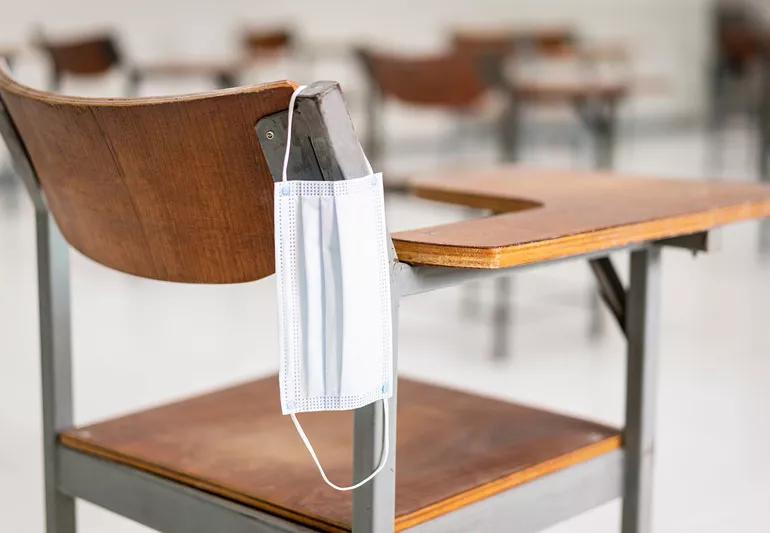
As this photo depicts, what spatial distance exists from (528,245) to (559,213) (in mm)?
216

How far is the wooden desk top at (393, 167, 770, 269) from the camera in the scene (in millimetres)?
970

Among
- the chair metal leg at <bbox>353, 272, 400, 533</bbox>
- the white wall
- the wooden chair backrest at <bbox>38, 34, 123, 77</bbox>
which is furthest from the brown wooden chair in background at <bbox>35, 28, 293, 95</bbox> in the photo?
the chair metal leg at <bbox>353, 272, 400, 533</bbox>

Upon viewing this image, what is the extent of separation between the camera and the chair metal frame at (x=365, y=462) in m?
0.98

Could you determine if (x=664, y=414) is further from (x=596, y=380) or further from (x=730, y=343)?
(x=730, y=343)

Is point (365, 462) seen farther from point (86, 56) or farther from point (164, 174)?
point (86, 56)

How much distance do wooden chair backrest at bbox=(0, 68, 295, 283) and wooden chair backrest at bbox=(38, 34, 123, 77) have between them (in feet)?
13.6

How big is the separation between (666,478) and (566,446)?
0.98m

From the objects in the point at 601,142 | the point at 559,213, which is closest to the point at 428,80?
the point at 601,142

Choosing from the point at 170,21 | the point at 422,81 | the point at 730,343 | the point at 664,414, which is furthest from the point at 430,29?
the point at 664,414

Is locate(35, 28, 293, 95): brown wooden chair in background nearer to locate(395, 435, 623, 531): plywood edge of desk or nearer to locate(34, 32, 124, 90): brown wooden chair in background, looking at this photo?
locate(34, 32, 124, 90): brown wooden chair in background

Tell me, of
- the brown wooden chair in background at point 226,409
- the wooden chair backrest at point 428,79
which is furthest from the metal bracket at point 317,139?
the wooden chair backrest at point 428,79

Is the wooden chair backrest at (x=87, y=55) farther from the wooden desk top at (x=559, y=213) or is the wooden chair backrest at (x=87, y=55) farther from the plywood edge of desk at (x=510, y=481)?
the plywood edge of desk at (x=510, y=481)

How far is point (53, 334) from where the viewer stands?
1.25 metres

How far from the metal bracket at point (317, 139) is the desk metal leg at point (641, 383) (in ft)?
1.76
